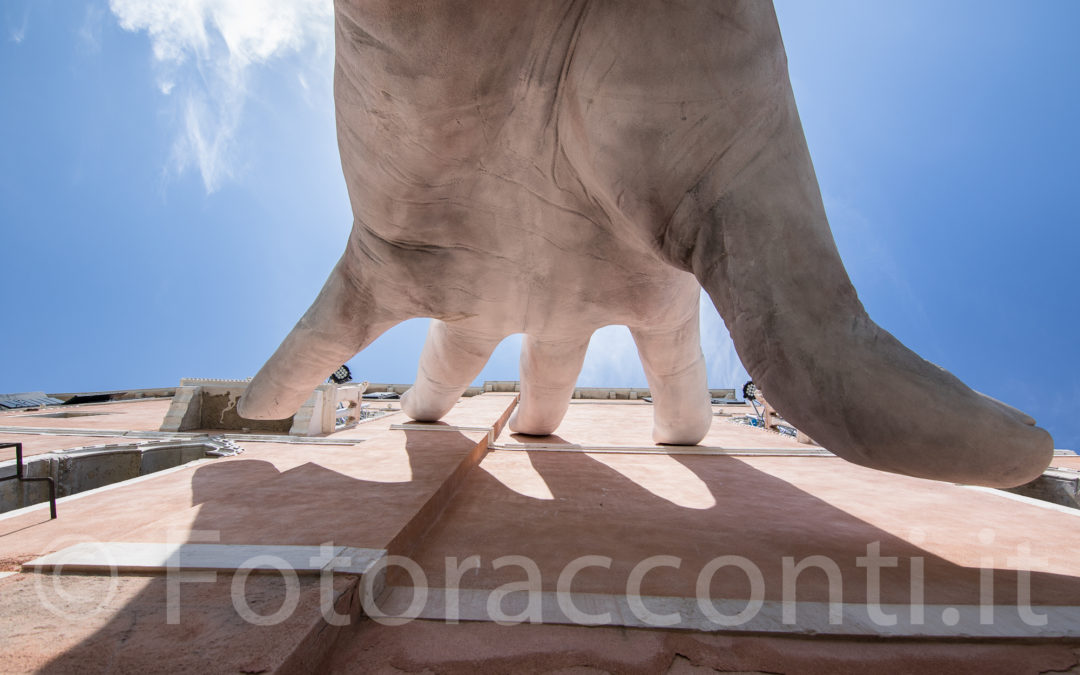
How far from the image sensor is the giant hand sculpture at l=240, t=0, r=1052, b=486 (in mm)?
1182

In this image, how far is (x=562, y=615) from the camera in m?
1.34

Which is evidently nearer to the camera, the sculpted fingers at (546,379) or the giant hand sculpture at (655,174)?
the giant hand sculpture at (655,174)

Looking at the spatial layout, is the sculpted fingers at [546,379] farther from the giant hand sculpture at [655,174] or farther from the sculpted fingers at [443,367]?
the giant hand sculpture at [655,174]

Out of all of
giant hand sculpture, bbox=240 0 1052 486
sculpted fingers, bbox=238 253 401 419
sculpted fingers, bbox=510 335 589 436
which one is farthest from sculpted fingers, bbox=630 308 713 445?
sculpted fingers, bbox=238 253 401 419

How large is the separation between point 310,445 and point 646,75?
3767 millimetres

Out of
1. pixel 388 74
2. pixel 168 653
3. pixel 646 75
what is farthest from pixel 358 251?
pixel 168 653

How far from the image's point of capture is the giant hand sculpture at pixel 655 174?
1.18 metres

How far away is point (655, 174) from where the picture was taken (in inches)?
57.2

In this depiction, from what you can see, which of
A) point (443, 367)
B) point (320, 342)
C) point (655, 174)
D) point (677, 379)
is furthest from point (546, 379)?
point (655, 174)

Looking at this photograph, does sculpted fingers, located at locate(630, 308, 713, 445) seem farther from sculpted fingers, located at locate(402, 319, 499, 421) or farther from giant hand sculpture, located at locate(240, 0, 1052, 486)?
giant hand sculpture, located at locate(240, 0, 1052, 486)

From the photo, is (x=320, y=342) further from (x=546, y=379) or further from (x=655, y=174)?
(x=655, y=174)

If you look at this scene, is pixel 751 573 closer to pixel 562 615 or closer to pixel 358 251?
pixel 562 615

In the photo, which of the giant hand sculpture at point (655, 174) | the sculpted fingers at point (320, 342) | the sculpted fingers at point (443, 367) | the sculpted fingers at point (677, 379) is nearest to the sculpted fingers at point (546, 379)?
the sculpted fingers at point (443, 367)

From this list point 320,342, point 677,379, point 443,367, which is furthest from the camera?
point 443,367
